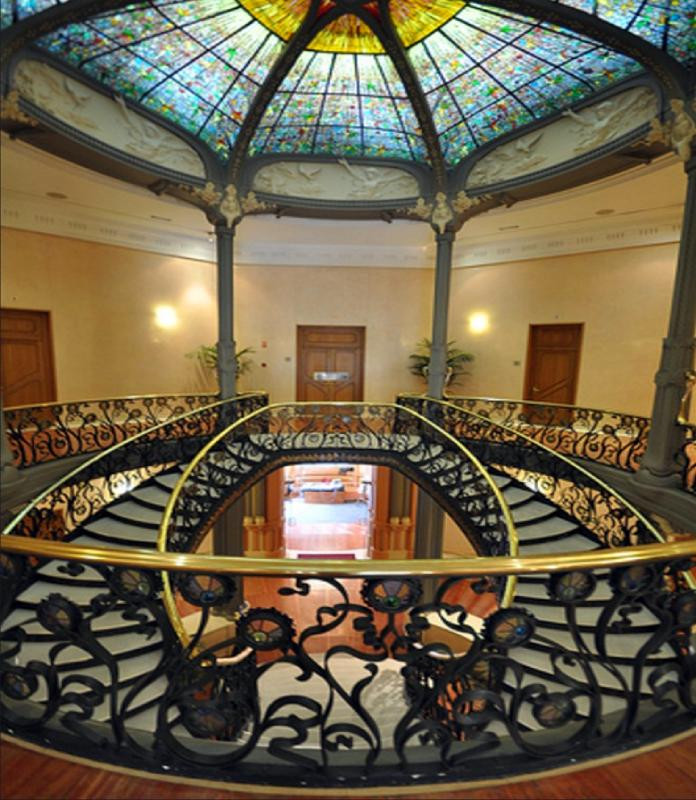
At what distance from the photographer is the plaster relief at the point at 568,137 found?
18.5ft

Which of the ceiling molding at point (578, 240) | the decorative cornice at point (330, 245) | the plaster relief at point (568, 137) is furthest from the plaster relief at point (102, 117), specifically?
the ceiling molding at point (578, 240)

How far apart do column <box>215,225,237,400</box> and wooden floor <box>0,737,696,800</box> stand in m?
6.79

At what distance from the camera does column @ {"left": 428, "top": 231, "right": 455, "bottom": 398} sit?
27.2ft

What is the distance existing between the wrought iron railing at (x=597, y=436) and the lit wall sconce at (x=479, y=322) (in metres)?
2.12

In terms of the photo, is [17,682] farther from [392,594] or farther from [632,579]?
[632,579]

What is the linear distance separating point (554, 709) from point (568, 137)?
25.1 ft

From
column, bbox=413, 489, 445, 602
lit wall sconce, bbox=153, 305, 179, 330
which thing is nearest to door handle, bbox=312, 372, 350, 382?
lit wall sconce, bbox=153, 305, 179, 330

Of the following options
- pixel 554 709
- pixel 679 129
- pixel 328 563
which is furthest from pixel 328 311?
pixel 554 709

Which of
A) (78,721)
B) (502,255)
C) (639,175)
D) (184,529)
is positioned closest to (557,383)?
(502,255)

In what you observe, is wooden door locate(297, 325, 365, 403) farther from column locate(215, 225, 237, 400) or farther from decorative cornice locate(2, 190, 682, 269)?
column locate(215, 225, 237, 400)

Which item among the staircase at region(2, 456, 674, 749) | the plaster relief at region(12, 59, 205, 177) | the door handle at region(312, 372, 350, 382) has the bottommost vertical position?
the staircase at region(2, 456, 674, 749)

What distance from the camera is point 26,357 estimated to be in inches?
336

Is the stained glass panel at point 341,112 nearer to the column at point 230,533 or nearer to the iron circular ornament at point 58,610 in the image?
the column at point 230,533

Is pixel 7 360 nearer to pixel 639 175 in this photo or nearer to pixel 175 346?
pixel 175 346
